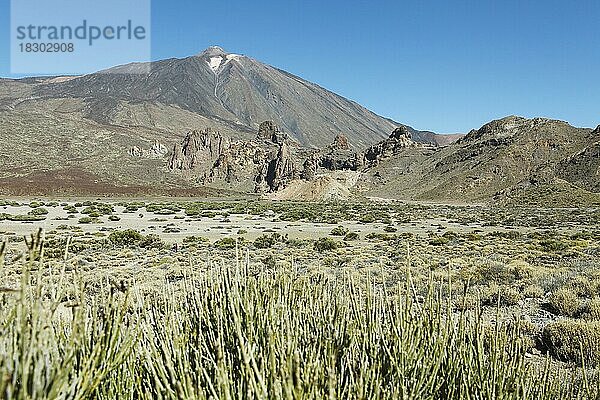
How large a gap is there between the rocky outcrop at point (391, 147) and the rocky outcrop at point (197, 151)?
99.7 ft

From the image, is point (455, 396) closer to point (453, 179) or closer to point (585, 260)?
point (585, 260)

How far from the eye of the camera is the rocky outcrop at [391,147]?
9550 centimetres

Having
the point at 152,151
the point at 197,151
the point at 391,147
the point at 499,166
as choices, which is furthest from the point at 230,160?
the point at 499,166

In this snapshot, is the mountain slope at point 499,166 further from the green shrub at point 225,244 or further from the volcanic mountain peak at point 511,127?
the green shrub at point 225,244

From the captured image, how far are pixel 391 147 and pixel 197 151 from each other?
40.5 meters

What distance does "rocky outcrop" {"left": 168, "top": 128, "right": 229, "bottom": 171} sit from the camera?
104875 millimetres

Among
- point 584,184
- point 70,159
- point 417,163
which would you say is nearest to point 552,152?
point 584,184

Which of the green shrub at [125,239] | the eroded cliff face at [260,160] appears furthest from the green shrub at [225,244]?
the eroded cliff face at [260,160]

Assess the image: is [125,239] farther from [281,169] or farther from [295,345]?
[281,169]

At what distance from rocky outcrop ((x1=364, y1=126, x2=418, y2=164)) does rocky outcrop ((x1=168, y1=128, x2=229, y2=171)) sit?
99.7 ft

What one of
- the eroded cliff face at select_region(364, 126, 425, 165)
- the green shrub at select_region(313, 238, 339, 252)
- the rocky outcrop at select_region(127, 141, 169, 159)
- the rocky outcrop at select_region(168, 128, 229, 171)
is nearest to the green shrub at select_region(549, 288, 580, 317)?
the green shrub at select_region(313, 238, 339, 252)

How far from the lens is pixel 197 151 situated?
10612cm

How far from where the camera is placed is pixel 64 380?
1950mm

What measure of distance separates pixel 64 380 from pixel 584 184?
68842 millimetres
